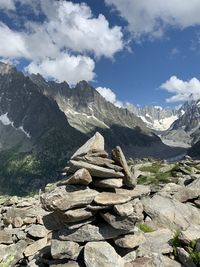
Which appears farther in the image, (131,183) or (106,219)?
(131,183)

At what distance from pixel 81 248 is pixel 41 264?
8.73 ft

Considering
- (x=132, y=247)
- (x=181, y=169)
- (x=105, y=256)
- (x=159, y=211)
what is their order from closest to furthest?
(x=105, y=256), (x=132, y=247), (x=159, y=211), (x=181, y=169)

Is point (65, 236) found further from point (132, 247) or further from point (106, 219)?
point (132, 247)

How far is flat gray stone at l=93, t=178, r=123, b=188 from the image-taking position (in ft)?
62.7

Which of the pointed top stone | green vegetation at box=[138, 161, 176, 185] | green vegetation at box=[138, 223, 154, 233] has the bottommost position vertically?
green vegetation at box=[138, 223, 154, 233]

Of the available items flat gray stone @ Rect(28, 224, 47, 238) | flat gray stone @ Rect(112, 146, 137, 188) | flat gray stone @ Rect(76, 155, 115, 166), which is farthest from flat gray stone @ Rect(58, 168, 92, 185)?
flat gray stone @ Rect(28, 224, 47, 238)

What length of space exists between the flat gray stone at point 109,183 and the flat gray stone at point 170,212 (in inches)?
239

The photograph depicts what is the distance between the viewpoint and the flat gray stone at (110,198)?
60.1 ft

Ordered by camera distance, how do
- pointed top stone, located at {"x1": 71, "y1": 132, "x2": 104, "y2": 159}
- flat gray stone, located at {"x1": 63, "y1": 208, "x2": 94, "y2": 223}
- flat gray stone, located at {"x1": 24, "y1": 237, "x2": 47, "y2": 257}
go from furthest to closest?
flat gray stone, located at {"x1": 24, "y1": 237, "x2": 47, "y2": 257}, pointed top stone, located at {"x1": 71, "y1": 132, "x2": 104, "y2": 159}, flat gray stone, located at {"x1": 63, "y1": 208, "x2": 94, "y2": 223}

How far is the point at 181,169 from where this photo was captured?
62500 millimetres

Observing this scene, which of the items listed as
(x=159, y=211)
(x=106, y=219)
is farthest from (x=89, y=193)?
(x=159, y=211)

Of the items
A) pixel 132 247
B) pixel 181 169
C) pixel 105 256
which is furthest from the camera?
pixel 181 169

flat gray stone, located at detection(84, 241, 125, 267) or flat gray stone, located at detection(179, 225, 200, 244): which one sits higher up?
flat gray stone, located at detection(179, 225, 200, 244)

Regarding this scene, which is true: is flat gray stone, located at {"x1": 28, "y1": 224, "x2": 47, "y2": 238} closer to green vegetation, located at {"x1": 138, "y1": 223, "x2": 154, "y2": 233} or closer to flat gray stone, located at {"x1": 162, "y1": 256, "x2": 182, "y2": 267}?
green vegetation, located at {"x1": 138, "y1": 223, "x2": 154, "y2": 233}
